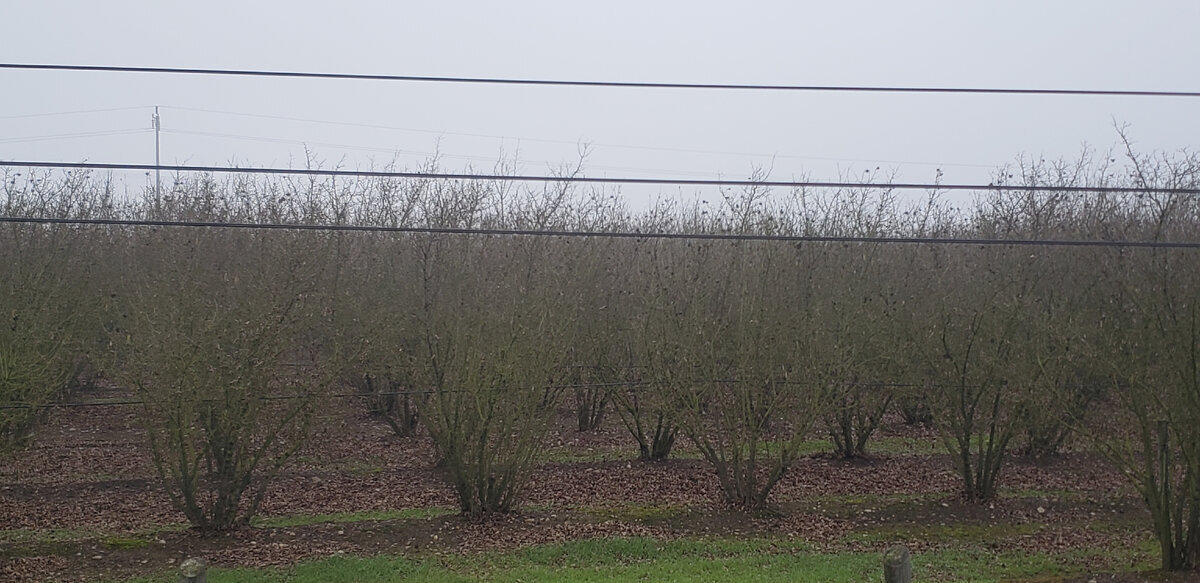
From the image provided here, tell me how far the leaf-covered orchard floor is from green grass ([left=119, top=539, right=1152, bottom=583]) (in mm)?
38

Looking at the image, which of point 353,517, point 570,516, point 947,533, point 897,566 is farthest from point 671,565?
point 897,566

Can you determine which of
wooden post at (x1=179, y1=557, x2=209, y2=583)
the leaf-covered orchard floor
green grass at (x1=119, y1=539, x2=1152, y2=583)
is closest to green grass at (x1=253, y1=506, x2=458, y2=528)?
the leaf-covered orchard floor

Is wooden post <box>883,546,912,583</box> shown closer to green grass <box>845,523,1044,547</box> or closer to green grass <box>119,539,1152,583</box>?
green grass <box>119,539,1152,583</box>

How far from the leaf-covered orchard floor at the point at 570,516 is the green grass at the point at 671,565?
38 mm

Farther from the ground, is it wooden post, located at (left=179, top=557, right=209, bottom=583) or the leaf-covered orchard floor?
wooden post, located at (left=179, top=557, right=209, bottom=583)

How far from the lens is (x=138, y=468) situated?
11.1 m

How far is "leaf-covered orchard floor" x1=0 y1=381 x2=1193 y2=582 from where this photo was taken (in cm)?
828

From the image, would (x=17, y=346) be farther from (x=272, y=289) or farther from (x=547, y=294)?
(x=547, y=294)

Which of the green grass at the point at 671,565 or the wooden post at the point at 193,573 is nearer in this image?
the wooden post at the point at 193,573

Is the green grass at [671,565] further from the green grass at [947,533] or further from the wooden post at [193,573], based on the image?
the wooden post at [193,573]

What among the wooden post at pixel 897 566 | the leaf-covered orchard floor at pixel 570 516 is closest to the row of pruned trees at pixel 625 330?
the leaf-covered orchard floor at pixel 570 516

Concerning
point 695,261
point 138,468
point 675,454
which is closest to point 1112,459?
point 695,261

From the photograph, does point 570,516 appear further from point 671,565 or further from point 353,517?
point 353,517

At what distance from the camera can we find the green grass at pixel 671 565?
773cm
